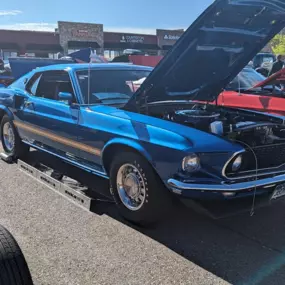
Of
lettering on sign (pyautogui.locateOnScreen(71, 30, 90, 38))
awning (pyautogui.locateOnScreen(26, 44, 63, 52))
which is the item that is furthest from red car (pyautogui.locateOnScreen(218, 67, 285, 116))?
lettering on sign (pyautogui.locateOnScreen(71, 30, 90, 38))

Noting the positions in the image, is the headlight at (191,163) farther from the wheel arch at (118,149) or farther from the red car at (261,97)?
the red car at (261,97)

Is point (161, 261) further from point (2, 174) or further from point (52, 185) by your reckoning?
point (2, 174)

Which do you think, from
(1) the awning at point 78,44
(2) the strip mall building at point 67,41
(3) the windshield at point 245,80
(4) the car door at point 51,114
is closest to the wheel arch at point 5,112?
(4) the car door at point 51,114

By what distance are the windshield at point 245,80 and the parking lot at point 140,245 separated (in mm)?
3568

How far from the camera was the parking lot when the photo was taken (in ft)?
9.87

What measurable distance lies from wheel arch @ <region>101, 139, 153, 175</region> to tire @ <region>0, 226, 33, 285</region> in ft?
5.18

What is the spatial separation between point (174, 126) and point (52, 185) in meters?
2.02

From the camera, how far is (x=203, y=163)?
3.28 metres

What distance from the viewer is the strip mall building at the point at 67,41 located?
36312 mm

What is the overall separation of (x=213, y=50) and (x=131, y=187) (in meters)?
1.82

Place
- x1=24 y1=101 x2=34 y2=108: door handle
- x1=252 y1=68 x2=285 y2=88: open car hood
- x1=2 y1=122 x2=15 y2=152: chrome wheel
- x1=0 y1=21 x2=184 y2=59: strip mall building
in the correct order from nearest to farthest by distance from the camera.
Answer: x1=24 y1=101 x2=34 y2=108: door handle, x1=2 y1=122 x2=15 y2=152: chrome wheel, x1=252 y1=68 x2=285 y2=88: open car hood, x1=0 y1=21 x2=184 y2=59: strip mall building

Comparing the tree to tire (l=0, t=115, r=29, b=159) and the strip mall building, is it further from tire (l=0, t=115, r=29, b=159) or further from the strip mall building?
tire (l=0, t=115, r=29, b=159)

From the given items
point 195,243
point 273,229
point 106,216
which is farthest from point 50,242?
point 273,229

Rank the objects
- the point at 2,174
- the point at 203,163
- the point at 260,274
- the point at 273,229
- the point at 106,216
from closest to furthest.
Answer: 1. the point at 260,274
2. the point at 203,163
3. the point at 273,229
4. the point at 106,216
5. the point at 2,174
